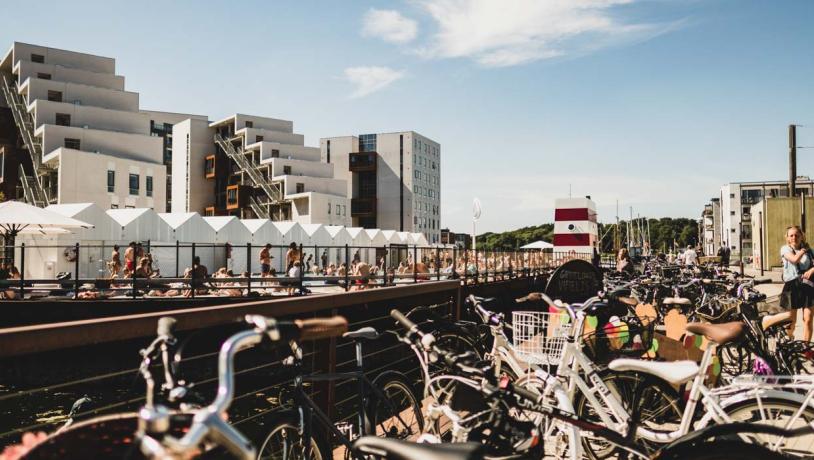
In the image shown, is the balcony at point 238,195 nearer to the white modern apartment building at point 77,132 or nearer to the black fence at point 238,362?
the white modern apartment building at point 77,132

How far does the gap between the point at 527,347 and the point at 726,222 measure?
12202 cm

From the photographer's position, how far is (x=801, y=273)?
8.59 m

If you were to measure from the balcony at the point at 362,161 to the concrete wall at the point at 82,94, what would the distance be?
4143 cm

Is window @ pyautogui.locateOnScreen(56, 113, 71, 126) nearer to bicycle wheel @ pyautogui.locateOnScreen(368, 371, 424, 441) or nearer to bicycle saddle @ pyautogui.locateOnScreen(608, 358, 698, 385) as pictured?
bicycle wheel @ pyautogui.locateOnScreen(368, 371, 424, 441)

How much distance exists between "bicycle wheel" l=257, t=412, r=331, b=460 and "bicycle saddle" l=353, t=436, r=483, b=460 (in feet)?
4.03

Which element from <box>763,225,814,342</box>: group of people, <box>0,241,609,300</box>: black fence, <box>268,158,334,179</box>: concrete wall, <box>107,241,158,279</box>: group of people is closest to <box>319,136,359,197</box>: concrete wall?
<box>268,158,334,179</box>: concrete wall

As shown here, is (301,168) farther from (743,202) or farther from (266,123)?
(743,202)

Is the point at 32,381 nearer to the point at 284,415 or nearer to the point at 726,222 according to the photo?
the point at 284,415

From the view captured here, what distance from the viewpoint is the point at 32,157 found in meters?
48.2

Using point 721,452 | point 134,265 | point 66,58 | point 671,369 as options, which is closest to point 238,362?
point 134,265

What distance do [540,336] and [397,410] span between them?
117cm

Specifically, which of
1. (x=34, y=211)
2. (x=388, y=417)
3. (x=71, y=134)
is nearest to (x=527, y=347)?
(x=388, y=417)

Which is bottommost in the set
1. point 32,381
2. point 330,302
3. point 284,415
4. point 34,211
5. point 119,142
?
point 32,381

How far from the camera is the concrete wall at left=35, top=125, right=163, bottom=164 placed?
154ft
